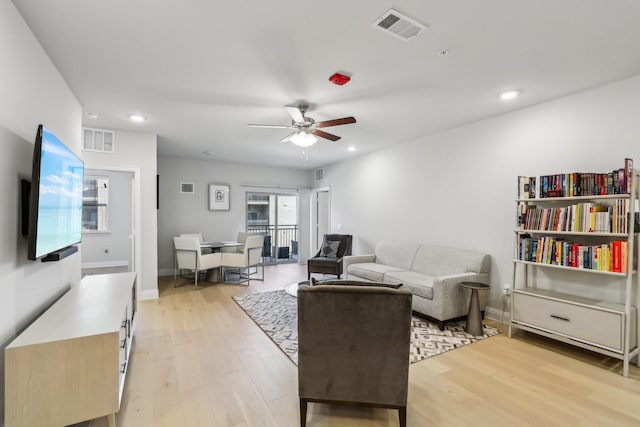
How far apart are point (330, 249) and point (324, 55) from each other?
397cm

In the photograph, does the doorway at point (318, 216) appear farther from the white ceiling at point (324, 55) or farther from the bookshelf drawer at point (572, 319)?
the bookshelf drawer at point (572, 319)

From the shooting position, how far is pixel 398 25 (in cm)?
189

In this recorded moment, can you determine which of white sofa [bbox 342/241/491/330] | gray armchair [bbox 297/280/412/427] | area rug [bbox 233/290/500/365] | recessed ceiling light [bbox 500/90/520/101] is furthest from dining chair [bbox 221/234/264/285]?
recessed ceiling light [bbox 500/90/520/101]

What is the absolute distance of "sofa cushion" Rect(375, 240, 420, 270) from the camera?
4.44 m

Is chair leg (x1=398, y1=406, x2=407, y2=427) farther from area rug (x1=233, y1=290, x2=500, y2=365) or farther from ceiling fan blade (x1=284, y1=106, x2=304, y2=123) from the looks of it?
ceiling fan blade (x1=284, y1=106, x2=304, y2=123)

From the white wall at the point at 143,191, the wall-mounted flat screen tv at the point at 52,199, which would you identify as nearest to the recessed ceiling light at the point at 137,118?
the white wall at the point at 143,191

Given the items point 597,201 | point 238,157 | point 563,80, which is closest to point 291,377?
point 597,201

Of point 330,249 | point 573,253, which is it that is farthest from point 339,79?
point 330,249

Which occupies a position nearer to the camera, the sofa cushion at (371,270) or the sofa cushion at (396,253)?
the sofa cushion at (371,270)

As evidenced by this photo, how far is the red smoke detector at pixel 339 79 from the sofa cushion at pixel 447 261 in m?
2.60

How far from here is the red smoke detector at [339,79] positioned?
8.35 ft

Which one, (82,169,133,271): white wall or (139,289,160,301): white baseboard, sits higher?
(82,169,133,271): white wall

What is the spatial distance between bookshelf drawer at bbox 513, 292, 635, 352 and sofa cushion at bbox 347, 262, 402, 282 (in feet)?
5.21

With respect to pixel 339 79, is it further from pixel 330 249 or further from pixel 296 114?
pixel 330 249
